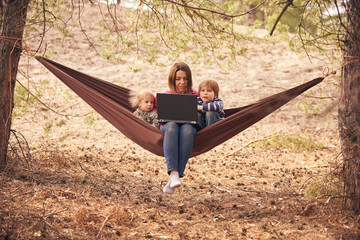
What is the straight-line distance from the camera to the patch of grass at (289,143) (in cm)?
470

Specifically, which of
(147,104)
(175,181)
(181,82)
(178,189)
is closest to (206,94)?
(181,82)

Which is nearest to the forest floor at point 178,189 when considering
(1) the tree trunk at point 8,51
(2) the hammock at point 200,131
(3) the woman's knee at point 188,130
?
(1) the tree trunk at point 8,51

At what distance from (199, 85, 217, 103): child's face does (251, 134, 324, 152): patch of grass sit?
2164 mm

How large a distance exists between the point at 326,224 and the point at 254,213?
48 centimetres

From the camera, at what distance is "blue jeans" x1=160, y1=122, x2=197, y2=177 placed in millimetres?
2510

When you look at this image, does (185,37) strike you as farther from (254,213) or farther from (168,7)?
(254,213)

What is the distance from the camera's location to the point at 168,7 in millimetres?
3256

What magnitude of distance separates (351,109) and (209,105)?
93cm

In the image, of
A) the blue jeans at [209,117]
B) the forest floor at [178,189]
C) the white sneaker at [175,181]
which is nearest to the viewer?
the forest floor at [178,189]

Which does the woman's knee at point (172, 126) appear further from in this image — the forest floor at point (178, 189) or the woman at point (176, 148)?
the forest floor at point (178, 189)

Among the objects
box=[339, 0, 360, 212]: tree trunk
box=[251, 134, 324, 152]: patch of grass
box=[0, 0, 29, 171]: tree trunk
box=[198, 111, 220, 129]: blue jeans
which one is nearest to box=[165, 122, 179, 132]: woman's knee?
box=[198, 111, 220, 129]: blue jeans

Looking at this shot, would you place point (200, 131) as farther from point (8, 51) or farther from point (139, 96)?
point (8, 51)

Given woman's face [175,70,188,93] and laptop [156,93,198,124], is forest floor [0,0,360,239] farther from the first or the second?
laptop [156,93,198,124]

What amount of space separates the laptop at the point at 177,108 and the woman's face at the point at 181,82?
0.36 meters
